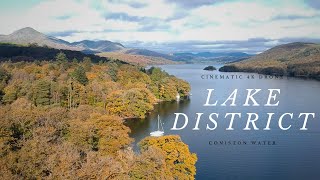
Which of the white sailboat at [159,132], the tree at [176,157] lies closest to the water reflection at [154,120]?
the white sailboat at [159,132]

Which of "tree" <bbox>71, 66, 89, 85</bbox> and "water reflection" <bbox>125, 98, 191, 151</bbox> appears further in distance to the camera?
"tree" <bbox>71, 66, 89, 85</bbox>

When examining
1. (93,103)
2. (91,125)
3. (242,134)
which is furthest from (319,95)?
(91,125)

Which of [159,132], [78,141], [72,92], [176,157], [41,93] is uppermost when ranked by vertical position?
[41,93]

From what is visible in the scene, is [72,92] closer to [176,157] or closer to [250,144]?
[250,144]

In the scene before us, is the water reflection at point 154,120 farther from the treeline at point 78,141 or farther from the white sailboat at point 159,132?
the treeline at point 78,141

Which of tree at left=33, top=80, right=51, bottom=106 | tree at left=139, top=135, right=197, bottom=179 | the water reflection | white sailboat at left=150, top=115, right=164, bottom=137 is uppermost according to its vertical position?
tree at left=33, top=80, right=51, bottom=106

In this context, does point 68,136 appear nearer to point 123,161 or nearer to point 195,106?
point 123,161

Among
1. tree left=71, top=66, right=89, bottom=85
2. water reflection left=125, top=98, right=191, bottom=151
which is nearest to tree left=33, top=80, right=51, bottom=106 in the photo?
tree left=71, top=66, right=89, bottom=85

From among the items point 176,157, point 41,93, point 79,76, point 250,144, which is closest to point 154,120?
point 41,93

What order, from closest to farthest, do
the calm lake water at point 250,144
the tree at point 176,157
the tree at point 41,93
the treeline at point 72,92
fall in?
1. the tree at point 176,157
2. the calm lake water at point 250,144
3. the tree at point 41,93
4. the treeline at point 72,92

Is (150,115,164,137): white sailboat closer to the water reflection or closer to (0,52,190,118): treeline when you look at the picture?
the water reflection

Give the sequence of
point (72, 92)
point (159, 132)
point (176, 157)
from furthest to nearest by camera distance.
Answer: point (72, 92)
point (159, 132)
point (176, 157)
